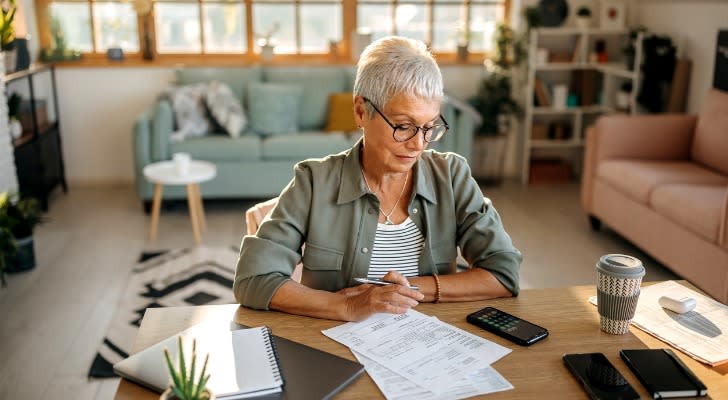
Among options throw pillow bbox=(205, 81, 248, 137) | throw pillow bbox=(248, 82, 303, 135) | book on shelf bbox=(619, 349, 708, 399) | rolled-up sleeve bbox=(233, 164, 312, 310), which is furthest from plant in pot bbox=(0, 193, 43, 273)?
book on shelf bbox=(619, 349, 708, 399)

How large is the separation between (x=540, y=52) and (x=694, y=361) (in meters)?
4.47

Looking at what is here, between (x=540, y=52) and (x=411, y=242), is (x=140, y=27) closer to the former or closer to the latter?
(x=540, y=52)

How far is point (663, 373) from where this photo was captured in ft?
4.09

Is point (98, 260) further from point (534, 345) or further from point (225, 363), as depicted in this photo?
point (534, 345)

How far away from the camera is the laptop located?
1.19m

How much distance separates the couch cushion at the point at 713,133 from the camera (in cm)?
397

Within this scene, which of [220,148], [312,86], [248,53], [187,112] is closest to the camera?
[220,148]

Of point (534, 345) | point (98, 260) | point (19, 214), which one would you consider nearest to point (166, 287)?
point (98, 260)

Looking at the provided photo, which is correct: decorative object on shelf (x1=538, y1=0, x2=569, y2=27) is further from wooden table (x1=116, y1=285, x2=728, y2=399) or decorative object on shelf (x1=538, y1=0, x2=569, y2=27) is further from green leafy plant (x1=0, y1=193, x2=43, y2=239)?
wooden table (x1=116, y1=285, x2=728, y2=399)

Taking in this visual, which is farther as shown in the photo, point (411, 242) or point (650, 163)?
point (650, 163)

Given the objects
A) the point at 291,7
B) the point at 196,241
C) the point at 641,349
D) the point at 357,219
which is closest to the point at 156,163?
the point at 196,241

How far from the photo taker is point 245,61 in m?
5.61

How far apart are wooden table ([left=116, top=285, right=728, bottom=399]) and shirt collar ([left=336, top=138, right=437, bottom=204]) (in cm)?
31

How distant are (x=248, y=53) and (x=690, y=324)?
4.69 meters
